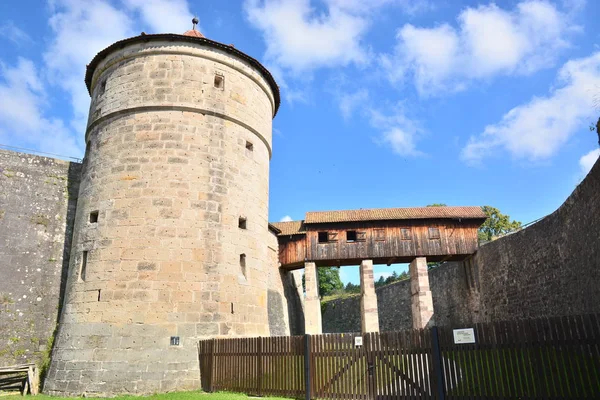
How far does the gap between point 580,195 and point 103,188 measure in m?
11.5

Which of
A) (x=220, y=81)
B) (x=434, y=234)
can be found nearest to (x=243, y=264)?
(x=220, y=81)

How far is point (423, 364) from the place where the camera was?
7.28 m

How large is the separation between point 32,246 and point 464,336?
10526 mm

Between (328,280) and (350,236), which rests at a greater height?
(328,280)

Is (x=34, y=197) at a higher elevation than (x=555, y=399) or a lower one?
higher

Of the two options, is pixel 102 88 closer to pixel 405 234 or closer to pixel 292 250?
pixel 292 250

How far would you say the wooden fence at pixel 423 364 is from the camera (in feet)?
20.9

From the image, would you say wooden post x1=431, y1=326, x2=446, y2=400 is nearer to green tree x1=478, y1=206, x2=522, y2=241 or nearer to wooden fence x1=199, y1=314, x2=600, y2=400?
wooden fence x1=199, y1=314, x2=600, y2=400

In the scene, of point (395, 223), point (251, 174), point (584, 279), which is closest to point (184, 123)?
point (251, 174)

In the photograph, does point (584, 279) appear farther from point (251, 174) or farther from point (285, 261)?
point (285, 261)

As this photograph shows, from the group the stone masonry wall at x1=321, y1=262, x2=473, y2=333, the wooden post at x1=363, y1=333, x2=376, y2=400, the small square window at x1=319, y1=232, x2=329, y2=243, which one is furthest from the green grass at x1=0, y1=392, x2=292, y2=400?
the stone masonry wall at x1=321, y1=262, x2=473, y2=333

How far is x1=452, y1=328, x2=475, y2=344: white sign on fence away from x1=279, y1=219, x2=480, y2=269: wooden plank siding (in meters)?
12.7

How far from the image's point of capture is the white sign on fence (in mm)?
7039

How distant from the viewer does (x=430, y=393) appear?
7.08 meters
